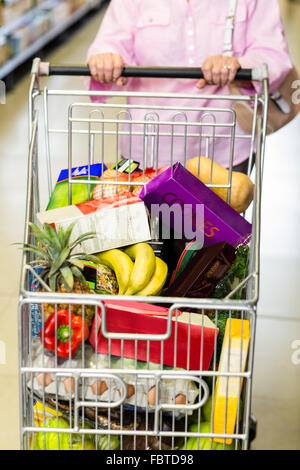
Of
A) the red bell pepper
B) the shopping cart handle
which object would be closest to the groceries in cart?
the red bell pepper

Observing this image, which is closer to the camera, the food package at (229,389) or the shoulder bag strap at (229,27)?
the food package at (229,389)

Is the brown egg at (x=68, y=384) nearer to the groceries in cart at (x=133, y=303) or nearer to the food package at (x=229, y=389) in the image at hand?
the groceries in cart at (x=133, y=303)

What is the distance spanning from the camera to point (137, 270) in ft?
5.28

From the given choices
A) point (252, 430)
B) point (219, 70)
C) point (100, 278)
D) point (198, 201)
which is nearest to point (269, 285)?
point (252, 430)

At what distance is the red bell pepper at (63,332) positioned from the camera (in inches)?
53.4

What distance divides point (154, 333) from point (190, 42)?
1.39 m

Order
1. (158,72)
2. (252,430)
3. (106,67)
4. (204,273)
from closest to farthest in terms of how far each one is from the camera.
Answer: (204,273) → (158,72) → (106,67) → (252,430)

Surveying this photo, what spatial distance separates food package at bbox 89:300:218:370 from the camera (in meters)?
1.37

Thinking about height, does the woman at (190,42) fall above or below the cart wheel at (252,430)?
above

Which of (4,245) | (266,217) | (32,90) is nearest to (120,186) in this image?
(32,90)

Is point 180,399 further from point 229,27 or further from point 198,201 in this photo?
point 229,27

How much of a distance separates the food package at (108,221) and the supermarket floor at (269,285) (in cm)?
105

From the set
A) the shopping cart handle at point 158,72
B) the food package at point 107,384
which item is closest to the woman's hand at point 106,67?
the shopping cart handle at point 158,72

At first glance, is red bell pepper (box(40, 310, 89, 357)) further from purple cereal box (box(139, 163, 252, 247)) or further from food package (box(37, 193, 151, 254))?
purple cereal box (box(139, 163, 252, 247))
